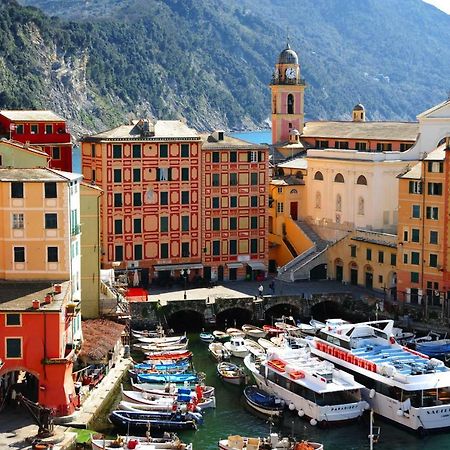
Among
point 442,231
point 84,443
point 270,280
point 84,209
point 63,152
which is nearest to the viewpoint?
point 84,443

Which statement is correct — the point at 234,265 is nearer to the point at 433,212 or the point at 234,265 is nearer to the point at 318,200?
the point at 318,200

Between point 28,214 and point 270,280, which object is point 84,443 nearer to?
point 28,214

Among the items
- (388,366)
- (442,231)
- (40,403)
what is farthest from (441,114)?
(40,403)

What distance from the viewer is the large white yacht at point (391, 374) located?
60.8 m

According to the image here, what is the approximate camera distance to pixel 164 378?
6725 centimetres

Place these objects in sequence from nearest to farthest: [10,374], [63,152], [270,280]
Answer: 1. [10,374]
2. [63,152]
3. [270,280]

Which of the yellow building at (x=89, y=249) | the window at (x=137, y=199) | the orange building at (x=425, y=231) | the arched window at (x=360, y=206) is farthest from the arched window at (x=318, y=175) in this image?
the yellow building at (x=89, y=249)

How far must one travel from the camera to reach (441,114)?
3743 inches

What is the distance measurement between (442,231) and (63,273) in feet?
108

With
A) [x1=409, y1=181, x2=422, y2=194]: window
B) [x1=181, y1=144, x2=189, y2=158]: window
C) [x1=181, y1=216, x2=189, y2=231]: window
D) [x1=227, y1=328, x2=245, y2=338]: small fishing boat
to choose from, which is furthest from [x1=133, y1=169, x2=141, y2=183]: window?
[x1=409, y1=181, x2=422, y2=194]: window

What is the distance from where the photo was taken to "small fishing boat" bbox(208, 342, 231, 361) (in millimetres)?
75812

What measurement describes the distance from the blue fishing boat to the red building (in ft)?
90.4

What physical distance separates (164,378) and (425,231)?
2698 cm

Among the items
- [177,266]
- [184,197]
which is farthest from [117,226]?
[184,197]
